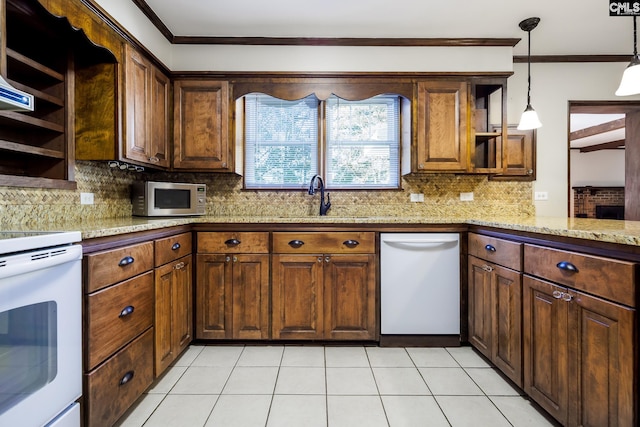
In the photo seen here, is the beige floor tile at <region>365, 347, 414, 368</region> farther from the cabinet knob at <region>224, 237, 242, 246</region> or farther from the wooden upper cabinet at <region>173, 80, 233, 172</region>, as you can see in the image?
the wooden upper cabinet at <region>173, 80, 233, 172</region>

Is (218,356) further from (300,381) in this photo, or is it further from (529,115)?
(529,115)

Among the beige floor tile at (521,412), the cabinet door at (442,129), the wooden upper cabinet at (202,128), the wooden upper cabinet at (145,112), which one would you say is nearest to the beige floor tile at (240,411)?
the beige floor tile at (521,412)

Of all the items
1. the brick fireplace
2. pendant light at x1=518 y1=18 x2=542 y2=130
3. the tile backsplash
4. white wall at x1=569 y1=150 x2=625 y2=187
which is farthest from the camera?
white wall at x1=569 y1=150 x2=625 y2=187

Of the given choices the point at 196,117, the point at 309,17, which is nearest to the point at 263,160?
the point at 196,117

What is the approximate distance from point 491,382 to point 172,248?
2.10m

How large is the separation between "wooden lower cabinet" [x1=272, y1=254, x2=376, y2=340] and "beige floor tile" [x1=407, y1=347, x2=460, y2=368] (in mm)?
338

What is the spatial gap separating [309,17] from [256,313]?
227 cm

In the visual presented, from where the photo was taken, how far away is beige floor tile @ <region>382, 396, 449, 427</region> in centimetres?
160

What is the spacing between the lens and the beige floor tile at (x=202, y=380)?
6.17 ft

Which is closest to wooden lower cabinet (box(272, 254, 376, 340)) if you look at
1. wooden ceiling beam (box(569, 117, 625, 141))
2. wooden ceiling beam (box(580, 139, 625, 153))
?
wooden ceiling beam (box(569, 117, 625, 141))

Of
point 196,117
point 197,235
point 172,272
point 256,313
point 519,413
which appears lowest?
point 519,413

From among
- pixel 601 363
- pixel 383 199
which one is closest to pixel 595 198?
pixel 383 199

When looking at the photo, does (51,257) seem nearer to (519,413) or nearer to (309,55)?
(519,413)

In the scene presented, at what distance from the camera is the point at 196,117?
2777 mm
